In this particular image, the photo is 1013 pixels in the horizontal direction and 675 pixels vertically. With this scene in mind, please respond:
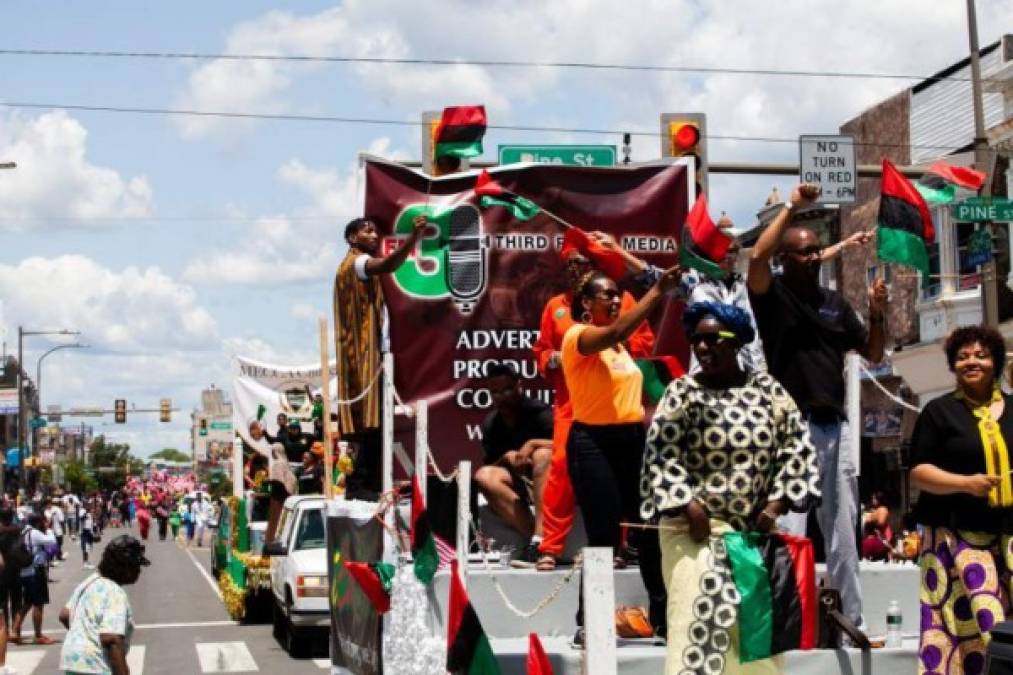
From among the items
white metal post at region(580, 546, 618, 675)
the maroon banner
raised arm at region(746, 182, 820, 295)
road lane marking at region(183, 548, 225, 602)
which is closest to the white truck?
the maroon banner

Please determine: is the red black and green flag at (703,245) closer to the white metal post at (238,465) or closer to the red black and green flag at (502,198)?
the red black and green flag at (502,198)

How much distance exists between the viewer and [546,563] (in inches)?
275

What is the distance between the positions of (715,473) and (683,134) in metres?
7.36

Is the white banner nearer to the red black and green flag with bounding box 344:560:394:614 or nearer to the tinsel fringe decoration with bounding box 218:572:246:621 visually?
the tinsel fringe decoration with bounding box 218:572:246:621

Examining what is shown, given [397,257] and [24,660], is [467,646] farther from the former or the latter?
[24,660]

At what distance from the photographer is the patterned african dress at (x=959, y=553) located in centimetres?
581

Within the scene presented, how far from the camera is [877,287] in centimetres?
710

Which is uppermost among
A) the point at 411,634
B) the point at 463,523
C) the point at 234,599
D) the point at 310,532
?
the point at 463,523

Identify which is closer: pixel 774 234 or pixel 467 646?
pixel 467 646

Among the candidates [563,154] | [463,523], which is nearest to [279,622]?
[563,154]

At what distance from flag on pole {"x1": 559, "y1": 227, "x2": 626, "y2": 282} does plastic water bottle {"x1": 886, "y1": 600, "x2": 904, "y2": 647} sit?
2036 mm

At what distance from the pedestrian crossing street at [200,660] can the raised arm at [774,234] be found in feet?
35.3

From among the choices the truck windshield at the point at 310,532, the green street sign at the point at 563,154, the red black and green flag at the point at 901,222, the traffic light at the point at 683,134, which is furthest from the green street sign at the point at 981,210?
the red black and green flag at the point at 901,222

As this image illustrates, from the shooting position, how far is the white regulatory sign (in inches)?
739
